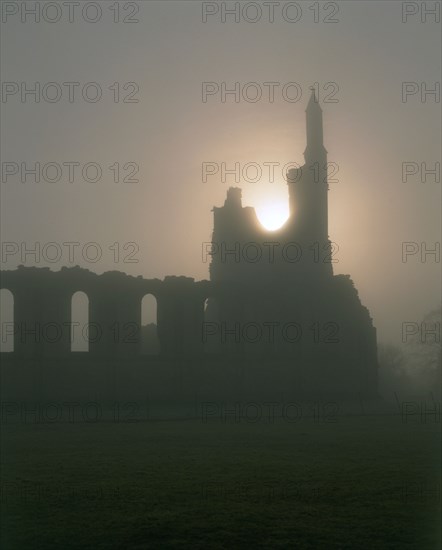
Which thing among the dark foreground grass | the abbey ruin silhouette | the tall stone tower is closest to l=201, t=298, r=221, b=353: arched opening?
the abbey ruin silhouette

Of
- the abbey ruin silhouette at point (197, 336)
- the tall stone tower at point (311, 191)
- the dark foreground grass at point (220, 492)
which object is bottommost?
the dark foreground grass at point (220, 492)

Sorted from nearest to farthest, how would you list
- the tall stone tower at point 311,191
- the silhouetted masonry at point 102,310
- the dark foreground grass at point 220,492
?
the dark foreground grass at point 220,492, the silhouetted masonry at point 102,310, the tall stone tower at point 311,191

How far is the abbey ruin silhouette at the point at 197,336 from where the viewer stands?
31.4 m

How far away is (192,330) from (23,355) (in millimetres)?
6836

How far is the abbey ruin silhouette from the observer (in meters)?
31.4

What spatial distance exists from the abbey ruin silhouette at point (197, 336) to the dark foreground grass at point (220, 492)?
41.5 ft

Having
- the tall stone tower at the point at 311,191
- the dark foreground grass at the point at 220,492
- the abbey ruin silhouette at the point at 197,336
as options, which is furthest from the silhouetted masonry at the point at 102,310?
the dark foreground grass at the point at 220,492

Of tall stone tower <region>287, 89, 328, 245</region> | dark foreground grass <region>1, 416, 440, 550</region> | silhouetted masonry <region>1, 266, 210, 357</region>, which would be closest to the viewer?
dark foreground grass <region>1, 416, 440, 550</region>

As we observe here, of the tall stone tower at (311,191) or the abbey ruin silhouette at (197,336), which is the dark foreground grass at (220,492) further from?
the tall stone tower at (311,191)

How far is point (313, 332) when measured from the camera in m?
35.2

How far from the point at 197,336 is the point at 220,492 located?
72.8ft

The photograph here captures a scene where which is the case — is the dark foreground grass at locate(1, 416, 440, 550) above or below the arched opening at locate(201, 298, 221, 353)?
below

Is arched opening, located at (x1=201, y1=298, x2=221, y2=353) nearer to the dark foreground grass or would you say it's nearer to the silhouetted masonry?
the silhouetted masonry

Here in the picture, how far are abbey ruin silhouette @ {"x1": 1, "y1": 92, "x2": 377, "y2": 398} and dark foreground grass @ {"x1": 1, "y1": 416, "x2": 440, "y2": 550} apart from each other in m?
12.7
